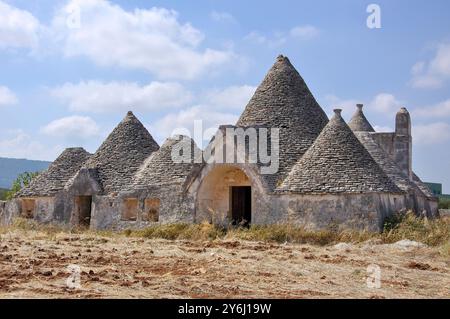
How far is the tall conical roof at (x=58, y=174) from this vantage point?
24531mm

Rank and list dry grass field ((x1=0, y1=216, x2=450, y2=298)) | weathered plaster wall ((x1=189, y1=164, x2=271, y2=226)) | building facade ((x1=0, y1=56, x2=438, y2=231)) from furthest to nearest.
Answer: weathered plaster wall ((x1=189, y1=164, x2=271, y2=226)) → building facade ((x1=0, y1=56, x2=438, y2=231)) → dry grass field ((x1=0, y1=216, x2=450, y2=298))

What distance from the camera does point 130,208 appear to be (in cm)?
Answer: 2228

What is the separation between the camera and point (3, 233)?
20.7 meters

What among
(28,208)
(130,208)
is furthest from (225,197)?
(28,208)

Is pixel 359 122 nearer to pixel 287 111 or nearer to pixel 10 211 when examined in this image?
pixel 287 111

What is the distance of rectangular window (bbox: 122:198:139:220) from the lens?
22016 mm

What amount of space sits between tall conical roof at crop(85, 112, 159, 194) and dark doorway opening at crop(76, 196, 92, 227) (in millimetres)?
1171

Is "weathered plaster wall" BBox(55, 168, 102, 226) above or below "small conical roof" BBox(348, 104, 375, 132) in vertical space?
below

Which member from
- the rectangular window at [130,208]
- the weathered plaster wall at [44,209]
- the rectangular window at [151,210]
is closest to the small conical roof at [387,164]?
the rectangular window at [151,210]

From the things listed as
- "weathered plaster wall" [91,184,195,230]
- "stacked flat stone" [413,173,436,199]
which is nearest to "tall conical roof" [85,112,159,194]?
"weathered plaster wall" [91,184,195,230]

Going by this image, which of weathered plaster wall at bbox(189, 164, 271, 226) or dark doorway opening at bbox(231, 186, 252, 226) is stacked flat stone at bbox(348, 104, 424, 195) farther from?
weathered plaster wall at bbox(189, 164, 271, 226)

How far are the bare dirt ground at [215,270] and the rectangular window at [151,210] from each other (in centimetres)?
381

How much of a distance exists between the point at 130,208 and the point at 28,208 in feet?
17.4
